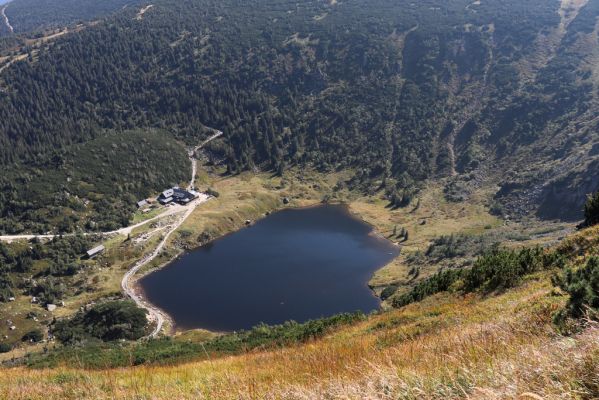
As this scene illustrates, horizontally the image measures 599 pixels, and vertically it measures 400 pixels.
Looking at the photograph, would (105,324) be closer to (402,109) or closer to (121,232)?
(121,232)

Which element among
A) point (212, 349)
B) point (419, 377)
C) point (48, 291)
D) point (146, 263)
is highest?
point (419, 377)

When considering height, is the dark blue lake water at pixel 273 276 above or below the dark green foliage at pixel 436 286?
below

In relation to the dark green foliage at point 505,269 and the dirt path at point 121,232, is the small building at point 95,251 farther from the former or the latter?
the dark green foliage at point 505,269

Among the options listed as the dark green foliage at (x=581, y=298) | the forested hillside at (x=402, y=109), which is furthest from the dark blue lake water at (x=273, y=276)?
the dark green foliage at (x=581, y=298)

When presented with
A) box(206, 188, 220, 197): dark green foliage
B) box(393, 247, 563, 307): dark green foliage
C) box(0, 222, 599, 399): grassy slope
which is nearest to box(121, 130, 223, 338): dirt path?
box(206, 188, 220, 197): dark green foliage

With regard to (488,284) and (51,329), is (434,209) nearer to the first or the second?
(51,329)

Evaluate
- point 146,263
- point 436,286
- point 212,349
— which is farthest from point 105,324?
point 436,286

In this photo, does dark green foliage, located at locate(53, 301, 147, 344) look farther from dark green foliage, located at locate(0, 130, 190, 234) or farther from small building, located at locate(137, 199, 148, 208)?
small building, located at locate(137, 199, 148, 208)
